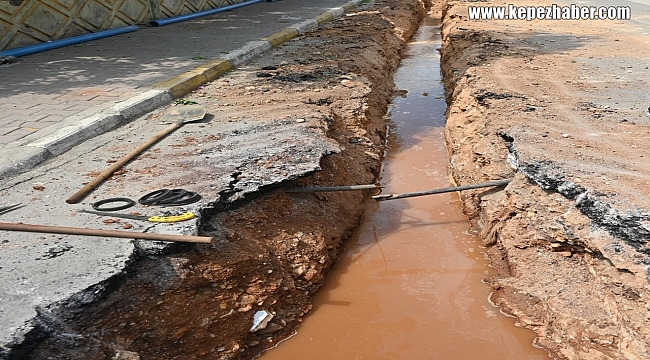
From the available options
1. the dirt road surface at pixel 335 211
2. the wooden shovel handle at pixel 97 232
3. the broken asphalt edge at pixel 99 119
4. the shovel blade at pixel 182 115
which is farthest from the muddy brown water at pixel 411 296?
the broken asphalt edge at pixel 99 119

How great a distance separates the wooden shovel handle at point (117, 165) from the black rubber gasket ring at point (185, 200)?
0.62 metres

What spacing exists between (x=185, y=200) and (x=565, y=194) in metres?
2.65

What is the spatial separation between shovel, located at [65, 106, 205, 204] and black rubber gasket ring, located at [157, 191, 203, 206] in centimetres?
64

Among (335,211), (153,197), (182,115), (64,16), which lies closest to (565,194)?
(335,211)

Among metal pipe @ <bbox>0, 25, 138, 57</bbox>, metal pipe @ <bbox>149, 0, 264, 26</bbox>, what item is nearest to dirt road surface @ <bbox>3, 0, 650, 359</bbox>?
metal pipe @ <bbox>0, 25, 138, 57</bbox>

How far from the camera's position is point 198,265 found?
3.31 metres

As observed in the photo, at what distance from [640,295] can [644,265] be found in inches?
6.8

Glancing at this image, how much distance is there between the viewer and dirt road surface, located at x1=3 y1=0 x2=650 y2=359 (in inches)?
121

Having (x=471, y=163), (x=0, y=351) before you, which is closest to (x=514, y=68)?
(x=471, y=163)

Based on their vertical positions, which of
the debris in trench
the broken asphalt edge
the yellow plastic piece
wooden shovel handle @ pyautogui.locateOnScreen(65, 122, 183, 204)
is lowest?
the debris in trench

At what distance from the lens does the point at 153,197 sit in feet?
12.0

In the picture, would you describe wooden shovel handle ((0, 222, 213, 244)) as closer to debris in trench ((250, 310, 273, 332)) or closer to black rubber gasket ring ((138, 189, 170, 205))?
black rubber gasket ring ((138, 189, 170, 205))

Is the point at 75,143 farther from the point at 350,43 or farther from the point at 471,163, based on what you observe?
the point at 350,43

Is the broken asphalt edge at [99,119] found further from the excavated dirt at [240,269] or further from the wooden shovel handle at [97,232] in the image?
the wooden shovel handle at [97,232]
